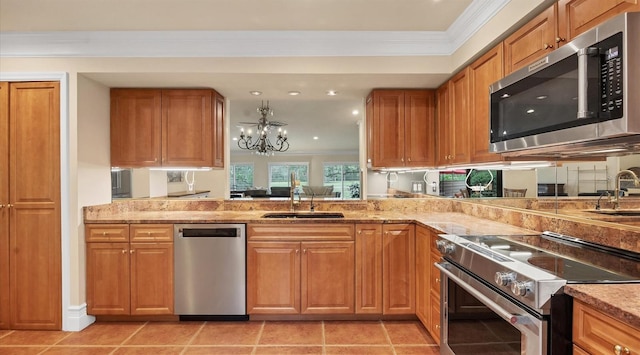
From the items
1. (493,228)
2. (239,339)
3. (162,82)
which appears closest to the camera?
(493,228)

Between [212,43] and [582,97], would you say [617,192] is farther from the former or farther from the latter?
[212,43]

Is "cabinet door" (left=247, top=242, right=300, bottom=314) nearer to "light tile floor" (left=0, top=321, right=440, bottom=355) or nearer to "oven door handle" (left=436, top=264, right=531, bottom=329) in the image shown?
"light tile floor" (left=0, top=321, right=440, bottom=355)

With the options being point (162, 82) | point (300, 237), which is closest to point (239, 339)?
point (300, 237)

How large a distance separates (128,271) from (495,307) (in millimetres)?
2748

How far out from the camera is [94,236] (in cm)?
293

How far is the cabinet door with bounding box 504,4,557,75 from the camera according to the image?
5.96ft

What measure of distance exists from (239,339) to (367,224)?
1339mm

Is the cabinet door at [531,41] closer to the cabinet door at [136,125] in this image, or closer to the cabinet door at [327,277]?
the cabinet door at [327,277]

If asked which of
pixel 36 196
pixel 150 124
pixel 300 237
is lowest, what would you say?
pixel 300 237

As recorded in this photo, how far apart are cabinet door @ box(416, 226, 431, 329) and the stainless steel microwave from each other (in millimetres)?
1073

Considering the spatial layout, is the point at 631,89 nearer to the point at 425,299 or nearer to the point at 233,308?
the point at 425,299

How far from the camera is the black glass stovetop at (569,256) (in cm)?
130

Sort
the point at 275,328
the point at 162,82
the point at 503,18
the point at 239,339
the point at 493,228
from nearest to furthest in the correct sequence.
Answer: the point at 503,18
the point at 493,228
the point at 239,339
the point at 275,328
the point at 162,82

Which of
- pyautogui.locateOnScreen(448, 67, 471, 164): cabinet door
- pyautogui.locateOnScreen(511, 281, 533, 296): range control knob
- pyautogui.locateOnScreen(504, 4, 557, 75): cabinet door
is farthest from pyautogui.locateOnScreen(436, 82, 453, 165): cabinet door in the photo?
pyautogui.locateOnScreen(511, 281, 533, 296): range control knob
